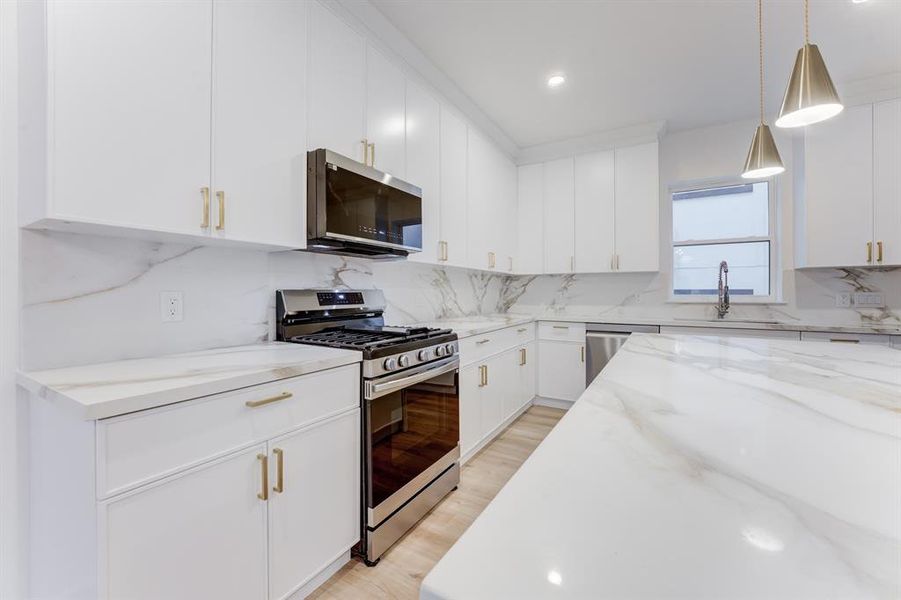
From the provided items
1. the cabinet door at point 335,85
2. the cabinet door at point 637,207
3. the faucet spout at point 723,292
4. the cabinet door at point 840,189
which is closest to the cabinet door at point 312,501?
the cabinet door at point 335,85

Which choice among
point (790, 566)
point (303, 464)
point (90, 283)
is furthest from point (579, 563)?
point (90, 283)

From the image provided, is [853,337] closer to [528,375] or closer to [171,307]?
[528,375]

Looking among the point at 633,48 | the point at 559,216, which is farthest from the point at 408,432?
the point at 559,216

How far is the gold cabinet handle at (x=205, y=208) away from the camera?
4.51ft

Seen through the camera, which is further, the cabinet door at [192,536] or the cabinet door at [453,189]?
the cabinet door at [453,189]

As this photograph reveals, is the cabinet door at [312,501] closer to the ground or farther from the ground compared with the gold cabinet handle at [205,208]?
closer to the ground

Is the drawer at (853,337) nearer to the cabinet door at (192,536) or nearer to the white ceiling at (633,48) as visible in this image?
the white ceiling at (633,48)

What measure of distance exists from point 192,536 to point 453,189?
249 centimetres

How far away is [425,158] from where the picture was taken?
260 cm

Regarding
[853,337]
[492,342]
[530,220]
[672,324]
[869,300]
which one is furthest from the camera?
[530,220]

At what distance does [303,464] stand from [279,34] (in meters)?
1.73

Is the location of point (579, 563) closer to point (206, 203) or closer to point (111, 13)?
point (206, 203)

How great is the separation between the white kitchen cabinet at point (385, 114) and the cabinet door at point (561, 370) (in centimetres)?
230

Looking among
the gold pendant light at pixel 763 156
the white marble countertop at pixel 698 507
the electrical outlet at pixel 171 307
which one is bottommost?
the white marble countertop at pixel 698 507
